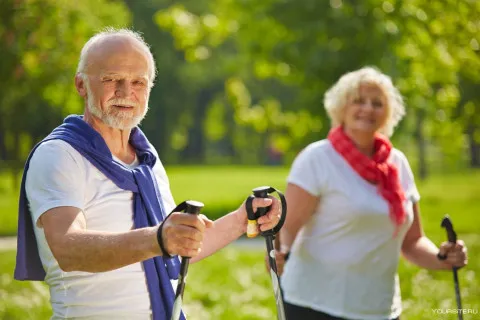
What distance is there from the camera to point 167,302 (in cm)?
269

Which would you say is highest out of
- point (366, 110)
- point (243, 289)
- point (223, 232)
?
point (366, 110)

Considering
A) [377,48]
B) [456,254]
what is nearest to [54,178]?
[456,254]

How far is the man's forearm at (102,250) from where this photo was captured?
2279mm

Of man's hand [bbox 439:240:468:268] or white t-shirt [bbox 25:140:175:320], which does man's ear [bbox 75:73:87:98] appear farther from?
man's hand [bbox 439:240:468:268]

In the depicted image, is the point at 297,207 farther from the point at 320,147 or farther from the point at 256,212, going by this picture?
the point at 256,212

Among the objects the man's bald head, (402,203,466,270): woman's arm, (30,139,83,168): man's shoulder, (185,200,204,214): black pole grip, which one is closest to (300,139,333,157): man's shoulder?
(402,203,466,270): woman's arm

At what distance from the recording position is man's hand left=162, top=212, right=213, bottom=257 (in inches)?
86.4

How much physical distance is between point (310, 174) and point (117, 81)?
64.0 inches

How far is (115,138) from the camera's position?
2.78 meters

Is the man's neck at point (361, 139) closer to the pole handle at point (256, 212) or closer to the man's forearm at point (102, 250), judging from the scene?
the pole handle at point (256, 212)

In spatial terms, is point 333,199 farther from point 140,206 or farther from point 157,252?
point 157,252

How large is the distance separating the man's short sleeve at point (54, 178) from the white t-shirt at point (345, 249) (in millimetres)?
1739

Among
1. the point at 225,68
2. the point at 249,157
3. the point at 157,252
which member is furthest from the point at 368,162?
the point at 249,157

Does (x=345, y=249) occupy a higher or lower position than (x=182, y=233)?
lower
